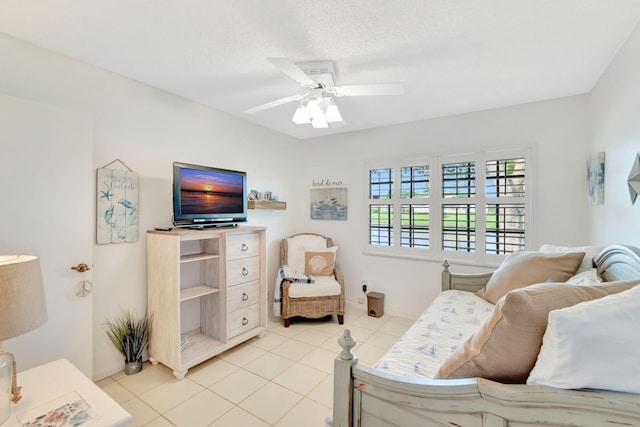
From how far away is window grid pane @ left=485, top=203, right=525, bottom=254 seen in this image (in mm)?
2887

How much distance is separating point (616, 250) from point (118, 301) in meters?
3.52

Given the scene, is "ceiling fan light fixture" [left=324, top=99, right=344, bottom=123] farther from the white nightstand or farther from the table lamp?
the white nightstand

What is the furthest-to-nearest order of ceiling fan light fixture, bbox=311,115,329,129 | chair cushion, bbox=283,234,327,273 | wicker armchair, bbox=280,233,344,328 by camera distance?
chair cushion, bbox=283,234,327,273 → wicker armchair, bbox=280,233,344,328 → ceiling fan light fixture, bbox=311,115,329,129

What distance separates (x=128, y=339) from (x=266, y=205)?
1898 mm

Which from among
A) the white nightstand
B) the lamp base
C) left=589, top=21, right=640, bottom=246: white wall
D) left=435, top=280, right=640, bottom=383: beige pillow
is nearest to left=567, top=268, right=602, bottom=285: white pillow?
left=589, top=21, right=640, bottom=246: white wall

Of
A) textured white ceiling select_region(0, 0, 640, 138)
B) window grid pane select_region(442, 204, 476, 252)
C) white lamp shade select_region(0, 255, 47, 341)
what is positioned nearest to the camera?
white lamp shade select_region(0, 255, 47, 341)

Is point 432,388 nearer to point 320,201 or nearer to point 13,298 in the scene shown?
point 13,298

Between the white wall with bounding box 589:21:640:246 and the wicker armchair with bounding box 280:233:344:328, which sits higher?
the white wall with bounding box 589:21:640:246

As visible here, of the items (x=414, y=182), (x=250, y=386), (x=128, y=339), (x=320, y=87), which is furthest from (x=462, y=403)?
(x=414, y=182)

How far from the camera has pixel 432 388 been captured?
2.94ft

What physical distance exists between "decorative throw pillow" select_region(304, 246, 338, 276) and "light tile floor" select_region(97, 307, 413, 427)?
786 millimetres

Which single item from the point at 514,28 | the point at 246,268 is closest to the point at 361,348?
the point at 246,268

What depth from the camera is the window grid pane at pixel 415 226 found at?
337 cm

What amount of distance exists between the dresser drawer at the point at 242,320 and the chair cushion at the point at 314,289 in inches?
18.5
